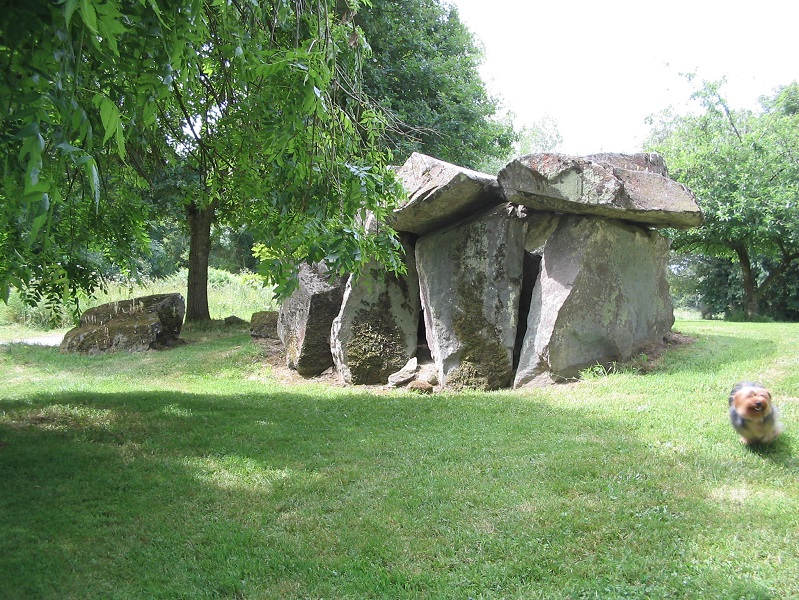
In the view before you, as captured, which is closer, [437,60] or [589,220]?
[589,220]

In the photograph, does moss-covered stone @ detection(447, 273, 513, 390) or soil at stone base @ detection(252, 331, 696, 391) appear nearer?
soil at stone base @ detection(252, 331, 696, 391)

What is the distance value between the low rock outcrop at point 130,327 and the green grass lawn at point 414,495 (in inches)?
251

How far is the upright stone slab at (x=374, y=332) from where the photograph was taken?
10336mm

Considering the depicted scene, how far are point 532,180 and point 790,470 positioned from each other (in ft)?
16.2

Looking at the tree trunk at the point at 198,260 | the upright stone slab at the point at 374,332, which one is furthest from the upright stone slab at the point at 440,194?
the tree trunk at the point at 198,260

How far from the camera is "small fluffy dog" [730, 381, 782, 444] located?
497 cm

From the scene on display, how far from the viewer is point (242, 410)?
824 centimetres

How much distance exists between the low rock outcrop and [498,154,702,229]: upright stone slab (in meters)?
10.0

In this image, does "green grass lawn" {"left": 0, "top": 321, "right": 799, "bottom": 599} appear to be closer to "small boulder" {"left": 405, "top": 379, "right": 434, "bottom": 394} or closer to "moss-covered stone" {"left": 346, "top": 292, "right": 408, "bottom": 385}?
"small boulder" {"left": 405, "top": 379, "right": 434, "bottom": 394}

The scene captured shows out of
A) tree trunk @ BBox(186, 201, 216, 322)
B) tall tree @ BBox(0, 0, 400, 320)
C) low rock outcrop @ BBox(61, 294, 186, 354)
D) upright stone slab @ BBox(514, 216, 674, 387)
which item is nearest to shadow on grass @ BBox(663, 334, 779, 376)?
upright stone slab @ BBox(514, 216, 674, 387)

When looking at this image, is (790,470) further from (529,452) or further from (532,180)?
(532,180)

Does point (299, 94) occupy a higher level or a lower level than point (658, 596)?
higher

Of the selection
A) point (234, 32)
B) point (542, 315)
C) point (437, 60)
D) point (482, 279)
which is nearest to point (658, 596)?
point (234, 32)

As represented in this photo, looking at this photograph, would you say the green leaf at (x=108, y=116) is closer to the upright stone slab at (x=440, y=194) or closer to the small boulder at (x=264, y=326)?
the upright stone slab at (x=440, y=194)
